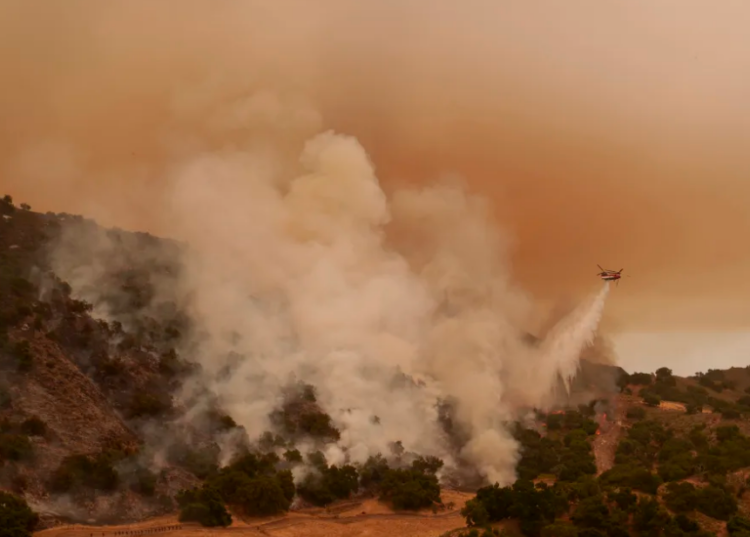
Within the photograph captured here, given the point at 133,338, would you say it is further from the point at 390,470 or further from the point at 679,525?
the point at 679,525

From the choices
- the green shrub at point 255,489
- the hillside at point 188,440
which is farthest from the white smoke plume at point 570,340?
the green shrub at point 255,489

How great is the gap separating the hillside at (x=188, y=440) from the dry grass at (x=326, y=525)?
0.38 m

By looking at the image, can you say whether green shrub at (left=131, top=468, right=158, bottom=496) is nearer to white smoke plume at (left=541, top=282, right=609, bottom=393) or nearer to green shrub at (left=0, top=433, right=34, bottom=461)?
green shrub at (left=0, top=433, right=34, bottom=461)

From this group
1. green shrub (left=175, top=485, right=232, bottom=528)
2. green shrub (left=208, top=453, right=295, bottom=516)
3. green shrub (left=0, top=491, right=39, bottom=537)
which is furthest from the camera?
green shrub (left=208, top=453, right=295, bottom=516)

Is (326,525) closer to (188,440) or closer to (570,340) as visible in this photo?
(188,440)

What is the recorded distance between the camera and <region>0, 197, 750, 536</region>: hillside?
230 ft

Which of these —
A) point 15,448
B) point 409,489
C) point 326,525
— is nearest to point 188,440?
point 326,525

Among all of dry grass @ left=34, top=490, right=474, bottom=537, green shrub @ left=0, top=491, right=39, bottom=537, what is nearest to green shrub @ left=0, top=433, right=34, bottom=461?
green shrub @ left=0, top=491, right=39, bottom=537

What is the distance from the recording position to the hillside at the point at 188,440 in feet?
230

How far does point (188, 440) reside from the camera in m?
83.9

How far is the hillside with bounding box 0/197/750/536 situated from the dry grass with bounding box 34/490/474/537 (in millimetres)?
376

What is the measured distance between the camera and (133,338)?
96.3 metres

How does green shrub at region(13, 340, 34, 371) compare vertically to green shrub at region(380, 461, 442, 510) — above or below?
above

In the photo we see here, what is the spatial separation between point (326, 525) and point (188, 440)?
1923cm
